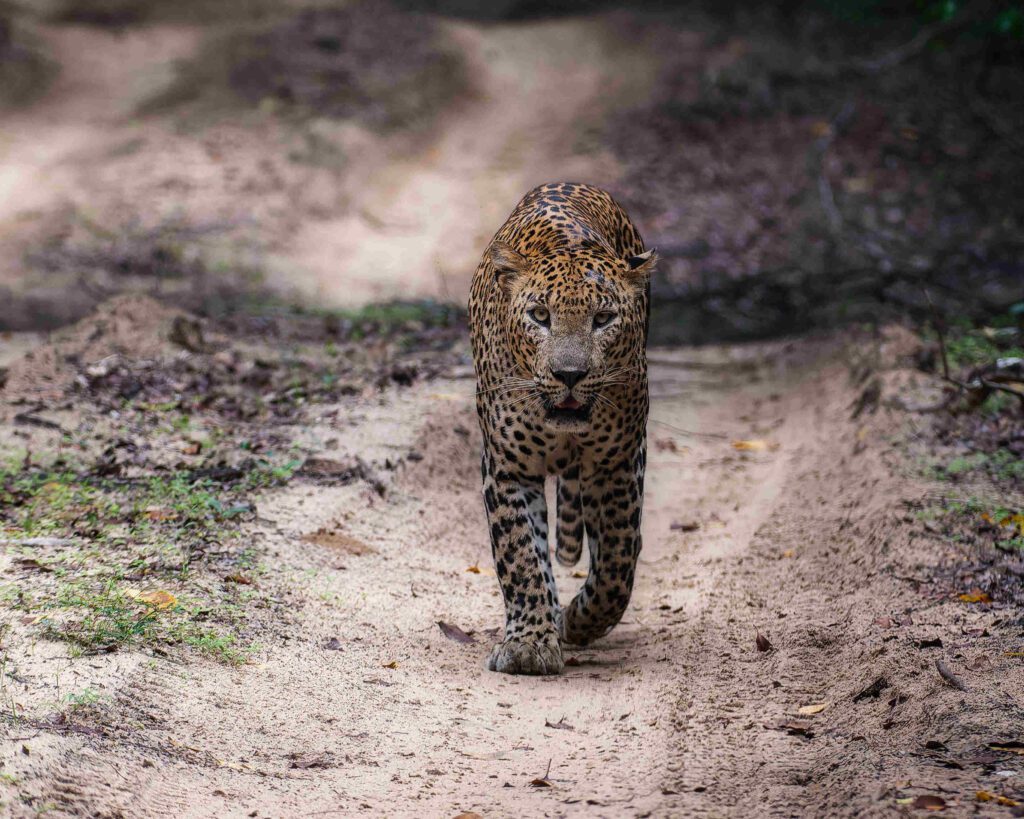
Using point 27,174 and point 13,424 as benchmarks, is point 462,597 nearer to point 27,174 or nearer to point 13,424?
point 13,424

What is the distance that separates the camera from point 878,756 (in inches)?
161

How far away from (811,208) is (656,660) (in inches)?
440

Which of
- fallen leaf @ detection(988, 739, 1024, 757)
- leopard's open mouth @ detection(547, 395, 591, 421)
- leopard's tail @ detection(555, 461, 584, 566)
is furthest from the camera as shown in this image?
leopard's tail @ detection(555, 461, 584, 566)

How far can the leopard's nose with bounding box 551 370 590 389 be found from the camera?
5074mm

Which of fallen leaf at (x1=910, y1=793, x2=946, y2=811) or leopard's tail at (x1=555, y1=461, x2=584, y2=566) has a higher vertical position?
fallen leaf at (x1=910, y1=793, x2=946, y2=811)

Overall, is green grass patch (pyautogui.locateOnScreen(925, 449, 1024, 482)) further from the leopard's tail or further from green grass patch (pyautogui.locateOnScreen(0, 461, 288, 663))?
green grass patch (pyautogui.locateOnScreen(0, 461, 288, 663))

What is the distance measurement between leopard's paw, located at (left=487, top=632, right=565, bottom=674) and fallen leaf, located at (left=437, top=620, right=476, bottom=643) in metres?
0.41

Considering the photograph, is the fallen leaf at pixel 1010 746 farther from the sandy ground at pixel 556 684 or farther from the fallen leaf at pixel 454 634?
the fallen leaf at pixel 454 634

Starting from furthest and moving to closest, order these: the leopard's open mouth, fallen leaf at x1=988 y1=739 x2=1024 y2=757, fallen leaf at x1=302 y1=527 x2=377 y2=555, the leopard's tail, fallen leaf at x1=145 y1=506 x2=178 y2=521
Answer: fallen leaf at x1=302 y1=527 x2=377 y2=555, the leopard's tail, fallen leaf at x1=145 y1=506 x2=178 y2=521, the leopard's open mouth, fallen leaf at x1=988 y1=739 x2=1024 y2=757

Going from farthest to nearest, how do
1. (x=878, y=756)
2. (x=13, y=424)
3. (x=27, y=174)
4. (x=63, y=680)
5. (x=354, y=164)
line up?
(x=354, y=164) → (x=27, y=174) → (x=13, y=424) → (x=63, y=680) → (x=878, y=756)

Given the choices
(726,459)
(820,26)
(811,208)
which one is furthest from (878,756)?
(820,26)

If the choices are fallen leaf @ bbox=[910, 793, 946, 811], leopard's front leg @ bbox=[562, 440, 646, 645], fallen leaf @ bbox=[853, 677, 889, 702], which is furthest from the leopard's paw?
fallen leaf @ bbox=[910, 793, 946, 811]

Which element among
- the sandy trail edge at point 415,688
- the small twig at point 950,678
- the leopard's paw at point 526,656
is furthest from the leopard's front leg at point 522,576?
the small twig at point 950,678

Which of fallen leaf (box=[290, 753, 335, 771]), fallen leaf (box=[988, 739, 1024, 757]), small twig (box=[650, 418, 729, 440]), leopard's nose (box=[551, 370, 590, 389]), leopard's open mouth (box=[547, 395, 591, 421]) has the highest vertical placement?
leopard's nose (box=[551, 370, 590, 389])
